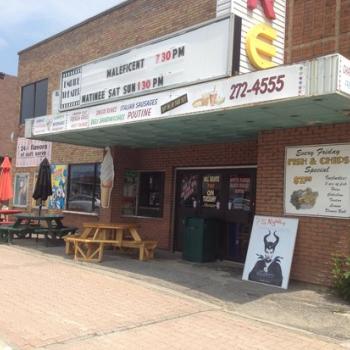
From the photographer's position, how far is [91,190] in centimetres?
1606

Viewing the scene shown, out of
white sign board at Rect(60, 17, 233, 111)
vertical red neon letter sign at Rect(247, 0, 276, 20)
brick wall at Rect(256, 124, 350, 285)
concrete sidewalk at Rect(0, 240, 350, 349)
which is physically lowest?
concrete sidewalk at Rect(0, 240, 350, 349)

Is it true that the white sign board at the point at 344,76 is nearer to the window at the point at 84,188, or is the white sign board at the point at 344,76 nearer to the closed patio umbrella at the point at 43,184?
the closed patio umbrella at the point at 43,184

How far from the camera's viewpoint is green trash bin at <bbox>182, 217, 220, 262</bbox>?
11438 mm

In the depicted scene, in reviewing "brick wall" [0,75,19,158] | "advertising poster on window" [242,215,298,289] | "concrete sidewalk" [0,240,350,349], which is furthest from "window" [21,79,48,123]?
"advertising poster on window" [242,215,298,289]

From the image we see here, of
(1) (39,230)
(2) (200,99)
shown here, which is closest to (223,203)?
(2) (200,99)

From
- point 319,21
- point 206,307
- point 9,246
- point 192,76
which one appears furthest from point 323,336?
point 9,246

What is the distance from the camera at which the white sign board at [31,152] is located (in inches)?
730

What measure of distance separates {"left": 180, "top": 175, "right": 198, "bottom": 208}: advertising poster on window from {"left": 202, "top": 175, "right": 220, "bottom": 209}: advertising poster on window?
1.00 ft

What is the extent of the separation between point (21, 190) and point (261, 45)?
536 inches

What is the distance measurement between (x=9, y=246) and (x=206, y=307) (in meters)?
7.58

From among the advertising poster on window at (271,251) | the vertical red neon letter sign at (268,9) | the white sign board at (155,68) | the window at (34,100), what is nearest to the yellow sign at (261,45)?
the vertical red neon letter sign at (268,9)

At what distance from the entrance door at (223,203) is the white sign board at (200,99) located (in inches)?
128

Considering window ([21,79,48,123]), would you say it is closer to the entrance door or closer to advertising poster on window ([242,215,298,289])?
the entrance door

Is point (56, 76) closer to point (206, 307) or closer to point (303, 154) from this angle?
point (303, 154)
